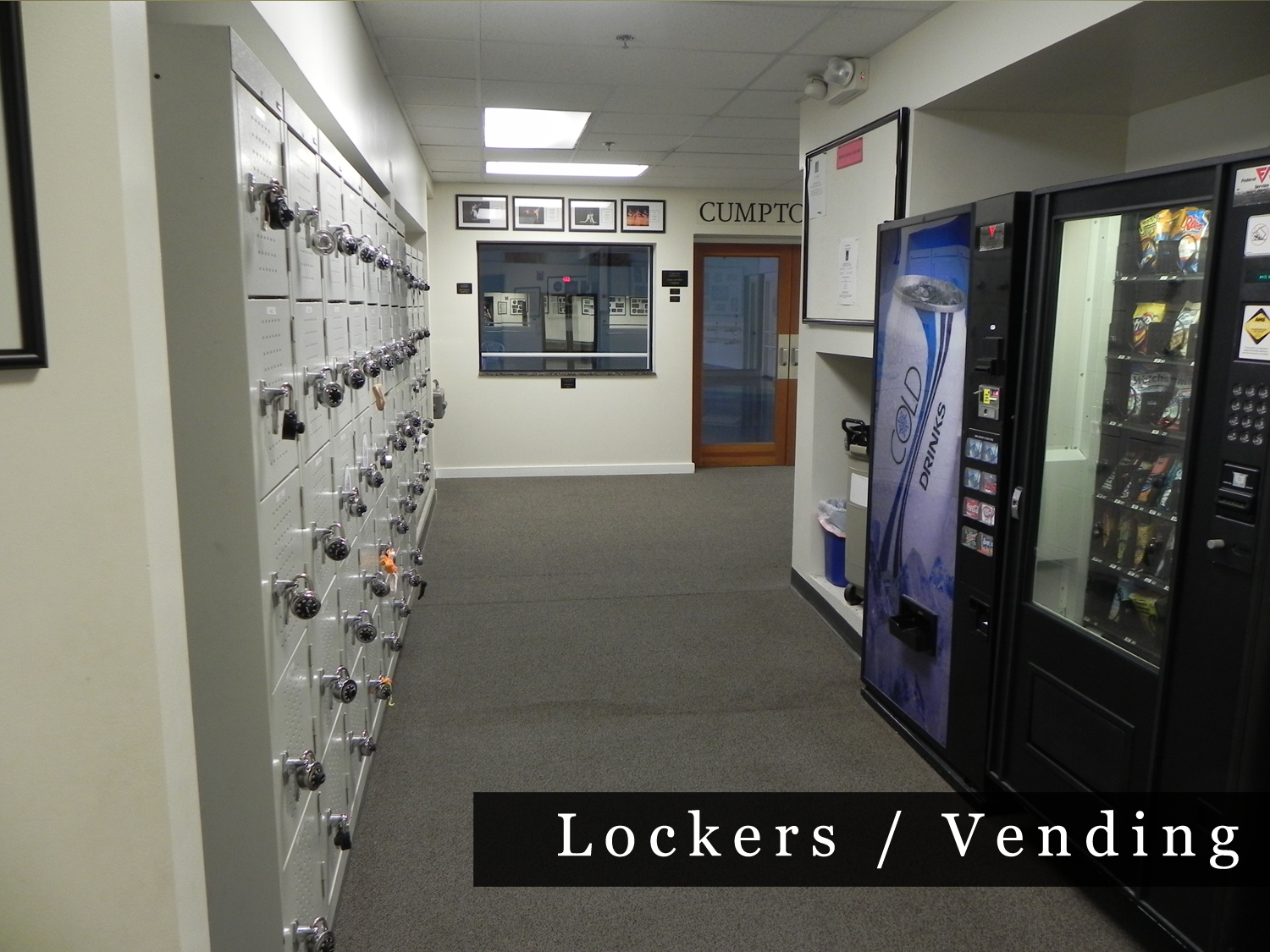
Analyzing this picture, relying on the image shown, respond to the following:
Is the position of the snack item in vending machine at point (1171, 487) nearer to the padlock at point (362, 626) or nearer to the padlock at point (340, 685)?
the padlock at point (340, 685)

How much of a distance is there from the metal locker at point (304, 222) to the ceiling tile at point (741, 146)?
379cm

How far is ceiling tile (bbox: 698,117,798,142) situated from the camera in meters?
5.12

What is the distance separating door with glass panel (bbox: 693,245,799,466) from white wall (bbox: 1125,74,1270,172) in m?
4.93

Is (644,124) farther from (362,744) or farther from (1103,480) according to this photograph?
(362,744)

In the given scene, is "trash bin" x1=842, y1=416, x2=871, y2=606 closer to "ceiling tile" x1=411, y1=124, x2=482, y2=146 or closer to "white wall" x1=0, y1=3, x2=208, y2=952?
"ceiling tile" x1=411, y1=124, x2=482, y2=146

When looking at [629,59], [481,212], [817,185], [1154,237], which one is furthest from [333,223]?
[481,212]

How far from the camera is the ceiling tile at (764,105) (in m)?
4.47

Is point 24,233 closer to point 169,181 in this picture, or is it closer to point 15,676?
point 169,181

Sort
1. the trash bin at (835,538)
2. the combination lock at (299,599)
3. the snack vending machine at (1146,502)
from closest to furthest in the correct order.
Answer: the combination lock at (299,599), the snack vending machine at (1146,502), the trash bin at (835,538)

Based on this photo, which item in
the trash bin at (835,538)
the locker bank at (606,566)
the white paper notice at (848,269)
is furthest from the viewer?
the trash bin at (835,538)

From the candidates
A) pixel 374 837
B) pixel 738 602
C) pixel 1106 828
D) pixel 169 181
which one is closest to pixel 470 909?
pixel 374 837

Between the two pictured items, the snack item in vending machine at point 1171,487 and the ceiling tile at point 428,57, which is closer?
the snack item in vending machine at point 1171,487

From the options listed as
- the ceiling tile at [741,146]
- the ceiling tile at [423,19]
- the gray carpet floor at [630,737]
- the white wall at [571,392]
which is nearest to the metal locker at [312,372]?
the gray carpet floor at [630,737]

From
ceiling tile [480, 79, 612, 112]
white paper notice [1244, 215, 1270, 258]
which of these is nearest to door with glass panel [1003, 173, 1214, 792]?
white paper notice [1244, 215, 1270, 258]
